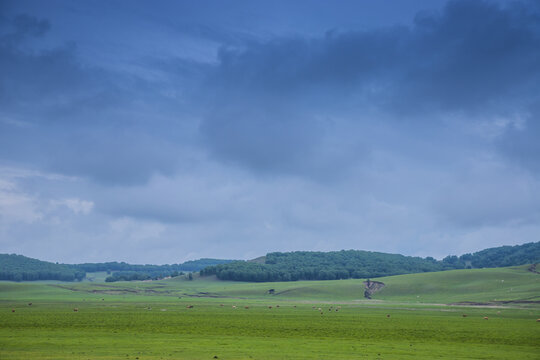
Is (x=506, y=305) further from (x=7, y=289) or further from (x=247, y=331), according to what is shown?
(x=7, y=289)

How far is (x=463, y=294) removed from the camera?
164 m

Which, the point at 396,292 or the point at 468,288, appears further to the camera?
the point at 396,292

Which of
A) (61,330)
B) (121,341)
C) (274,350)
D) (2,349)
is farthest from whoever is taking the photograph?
(61,330)

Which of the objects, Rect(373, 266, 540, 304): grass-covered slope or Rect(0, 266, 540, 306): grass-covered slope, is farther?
Rect(0, 266, 540, 306): grass-covered slope

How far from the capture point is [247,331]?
5991 cm

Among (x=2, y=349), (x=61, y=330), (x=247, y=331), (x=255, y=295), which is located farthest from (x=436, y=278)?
(x=2, y=349)

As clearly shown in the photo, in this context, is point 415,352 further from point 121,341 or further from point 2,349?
point 2,349

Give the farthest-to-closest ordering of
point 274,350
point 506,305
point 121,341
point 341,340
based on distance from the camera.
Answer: point 506,305 < point 341,340 < point 121,341 < point 274,350

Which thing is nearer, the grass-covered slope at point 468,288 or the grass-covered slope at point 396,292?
the grass-covered slope at point 468,288

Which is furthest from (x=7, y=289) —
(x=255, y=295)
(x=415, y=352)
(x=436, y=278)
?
(x=415, y=352)

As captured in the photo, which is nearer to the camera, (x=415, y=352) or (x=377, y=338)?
(x=415, y=352)

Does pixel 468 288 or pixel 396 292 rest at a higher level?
pixel 468 288

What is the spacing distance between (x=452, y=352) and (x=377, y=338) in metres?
10.9

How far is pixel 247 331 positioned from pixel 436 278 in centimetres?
15304
